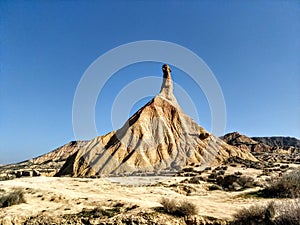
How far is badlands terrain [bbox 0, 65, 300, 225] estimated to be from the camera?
1079 centimetres

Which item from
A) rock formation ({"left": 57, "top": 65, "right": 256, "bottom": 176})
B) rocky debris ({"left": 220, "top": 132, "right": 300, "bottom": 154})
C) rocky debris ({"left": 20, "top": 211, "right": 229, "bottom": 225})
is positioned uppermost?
rocky debris ({"left": 220, "top": 132, "right": 300, "bottom": 154})

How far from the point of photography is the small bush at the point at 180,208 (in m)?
10.6

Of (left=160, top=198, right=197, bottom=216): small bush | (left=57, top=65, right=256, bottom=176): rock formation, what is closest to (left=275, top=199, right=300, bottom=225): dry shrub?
(left=160, top=198, right=197, bottom=216): small bush

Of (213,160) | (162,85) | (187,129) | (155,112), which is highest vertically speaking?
(162,85)

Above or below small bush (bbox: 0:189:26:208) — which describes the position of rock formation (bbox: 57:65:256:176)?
above

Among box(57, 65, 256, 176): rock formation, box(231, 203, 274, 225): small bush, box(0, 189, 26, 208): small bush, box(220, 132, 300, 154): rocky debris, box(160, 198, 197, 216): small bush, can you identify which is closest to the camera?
box(231, 203, 274, 225): small bush

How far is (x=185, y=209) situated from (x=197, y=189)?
9106 mm

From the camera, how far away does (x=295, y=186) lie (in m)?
13.9

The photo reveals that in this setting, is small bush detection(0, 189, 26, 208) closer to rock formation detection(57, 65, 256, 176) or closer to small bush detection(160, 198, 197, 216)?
small bush detection(160, 198, 197, 216)

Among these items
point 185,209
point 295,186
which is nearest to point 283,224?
point 185,209

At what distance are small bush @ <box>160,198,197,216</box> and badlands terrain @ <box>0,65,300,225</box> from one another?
4 cm

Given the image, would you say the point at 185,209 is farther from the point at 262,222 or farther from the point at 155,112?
the point at 155,112

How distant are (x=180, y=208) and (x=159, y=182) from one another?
14.7 metres

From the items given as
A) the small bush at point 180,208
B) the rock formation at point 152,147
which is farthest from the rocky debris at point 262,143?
the small bush at point 180,208
